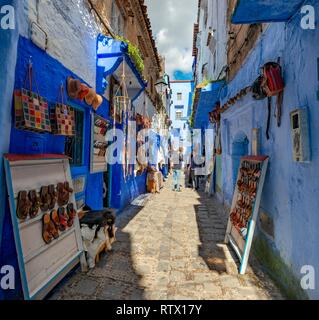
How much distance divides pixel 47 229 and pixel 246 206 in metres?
3.31

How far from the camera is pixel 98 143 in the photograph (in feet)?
20.4

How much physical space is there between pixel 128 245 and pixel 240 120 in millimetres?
4144

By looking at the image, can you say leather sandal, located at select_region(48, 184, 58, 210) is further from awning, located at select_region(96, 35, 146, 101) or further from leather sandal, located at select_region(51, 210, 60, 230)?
awning, located at select_region(96, 35, 146, 101)

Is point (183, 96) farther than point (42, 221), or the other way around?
point (183, 96)

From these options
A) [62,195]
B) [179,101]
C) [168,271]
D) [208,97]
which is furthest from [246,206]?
[179,101]

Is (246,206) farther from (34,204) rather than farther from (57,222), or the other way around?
(34,204)

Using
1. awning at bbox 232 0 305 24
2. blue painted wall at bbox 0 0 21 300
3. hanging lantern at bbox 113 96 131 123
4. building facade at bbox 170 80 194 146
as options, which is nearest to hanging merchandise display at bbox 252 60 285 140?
awning at bbox 232 0 305 24

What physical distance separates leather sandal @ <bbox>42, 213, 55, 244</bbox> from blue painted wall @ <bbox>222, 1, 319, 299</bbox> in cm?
318

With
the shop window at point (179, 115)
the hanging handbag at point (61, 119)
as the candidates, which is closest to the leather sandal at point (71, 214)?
the hanging handbag at point (61, 119)

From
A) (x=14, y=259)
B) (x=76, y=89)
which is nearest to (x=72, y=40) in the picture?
(x=76, y=89)

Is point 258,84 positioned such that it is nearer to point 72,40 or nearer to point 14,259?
point 72,40

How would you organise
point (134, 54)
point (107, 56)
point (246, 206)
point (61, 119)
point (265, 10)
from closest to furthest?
point (265, 10) < point (61, 119) < point (246, 206) < point (107, 56) < point (134, 54)

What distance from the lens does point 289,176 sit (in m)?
3.32

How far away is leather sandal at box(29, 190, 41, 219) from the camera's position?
2.90 m
